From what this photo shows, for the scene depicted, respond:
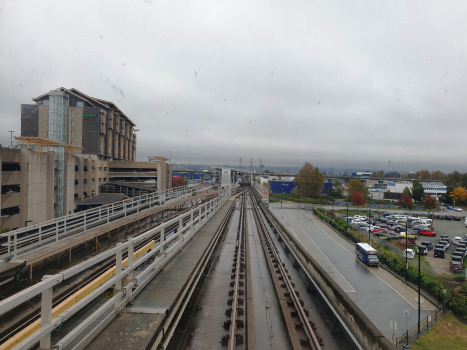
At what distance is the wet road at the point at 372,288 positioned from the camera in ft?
27.6

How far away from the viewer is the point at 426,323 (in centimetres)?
855

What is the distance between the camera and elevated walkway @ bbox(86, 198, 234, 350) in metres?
2.41

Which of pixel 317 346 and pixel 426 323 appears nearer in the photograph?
pixel 317 346

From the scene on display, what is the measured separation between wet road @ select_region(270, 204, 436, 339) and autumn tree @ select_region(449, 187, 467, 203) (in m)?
48.0

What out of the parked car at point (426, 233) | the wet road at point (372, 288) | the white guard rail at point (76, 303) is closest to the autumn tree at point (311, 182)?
the parked car at point (426, 233)

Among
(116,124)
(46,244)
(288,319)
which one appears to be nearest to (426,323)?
(288,319)

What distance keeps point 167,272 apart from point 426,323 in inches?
362

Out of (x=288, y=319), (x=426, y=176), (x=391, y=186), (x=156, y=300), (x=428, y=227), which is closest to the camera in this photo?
(x=156, y=300)

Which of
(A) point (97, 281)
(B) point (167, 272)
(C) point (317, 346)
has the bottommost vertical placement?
(C) point (317, 346)

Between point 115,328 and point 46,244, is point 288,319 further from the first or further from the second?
point 46,244

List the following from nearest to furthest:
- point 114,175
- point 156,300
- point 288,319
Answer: point 156,300, point 288,319, point 114,175

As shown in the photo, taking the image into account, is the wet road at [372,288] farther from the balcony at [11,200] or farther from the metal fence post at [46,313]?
the balcony at [11,200]

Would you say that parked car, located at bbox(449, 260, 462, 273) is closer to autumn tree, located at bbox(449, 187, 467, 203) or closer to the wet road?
the wet road

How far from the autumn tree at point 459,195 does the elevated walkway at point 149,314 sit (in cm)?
6293
